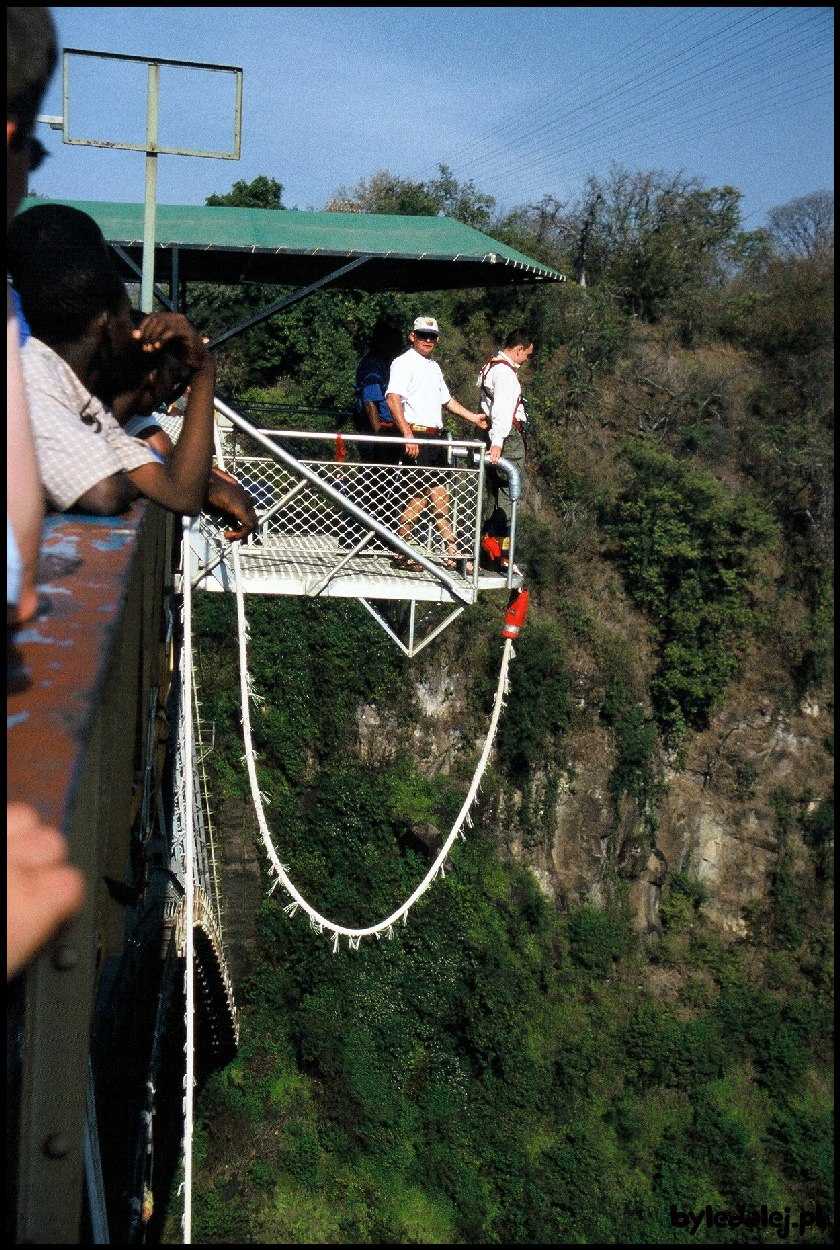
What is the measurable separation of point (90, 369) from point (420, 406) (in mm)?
4899

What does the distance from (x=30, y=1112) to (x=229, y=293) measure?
1958cm

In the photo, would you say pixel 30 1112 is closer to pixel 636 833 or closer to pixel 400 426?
pixel 400 426

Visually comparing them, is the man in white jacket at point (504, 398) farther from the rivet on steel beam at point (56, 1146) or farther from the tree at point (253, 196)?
the tree at point (253, 196)

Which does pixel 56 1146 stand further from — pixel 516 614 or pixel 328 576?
pixel 516 614

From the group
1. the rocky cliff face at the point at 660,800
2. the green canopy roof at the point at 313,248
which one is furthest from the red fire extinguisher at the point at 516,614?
the rocky cliff face at the point at 660,800

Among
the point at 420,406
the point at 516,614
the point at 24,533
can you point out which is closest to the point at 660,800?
the point at 516,614

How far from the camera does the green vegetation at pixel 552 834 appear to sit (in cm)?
1327

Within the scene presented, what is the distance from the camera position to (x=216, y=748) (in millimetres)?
15125

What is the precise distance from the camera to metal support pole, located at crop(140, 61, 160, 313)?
16.3 feet

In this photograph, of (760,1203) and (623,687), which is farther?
(623,687)

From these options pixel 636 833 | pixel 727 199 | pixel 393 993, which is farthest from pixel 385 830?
pixel 727 199

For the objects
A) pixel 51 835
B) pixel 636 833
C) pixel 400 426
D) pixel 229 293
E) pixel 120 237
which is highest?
pixel 229 293

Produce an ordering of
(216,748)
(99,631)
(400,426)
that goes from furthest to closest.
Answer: (216,748), (400,426), (99,631)

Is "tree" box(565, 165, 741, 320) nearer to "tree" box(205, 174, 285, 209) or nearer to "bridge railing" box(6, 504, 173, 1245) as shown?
"tree" box(205, 174, 285, 209)
